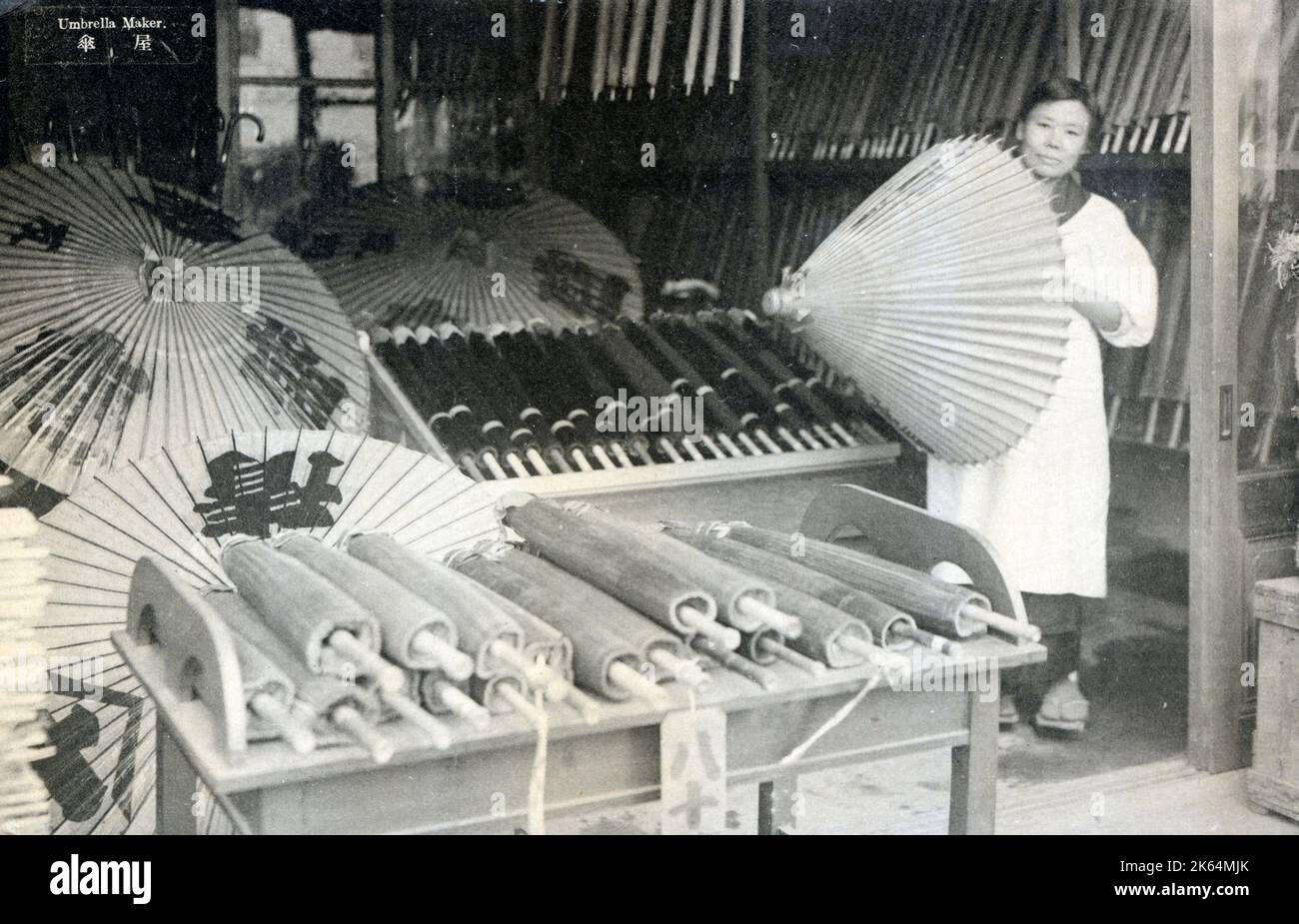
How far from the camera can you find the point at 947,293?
3.54 metres

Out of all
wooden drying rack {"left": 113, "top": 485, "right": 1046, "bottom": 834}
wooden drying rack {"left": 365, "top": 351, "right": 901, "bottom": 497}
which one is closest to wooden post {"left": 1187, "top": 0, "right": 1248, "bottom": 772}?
wooden drying rack {"left": 365, "top": 351, "right": 901, "bottom": 497}

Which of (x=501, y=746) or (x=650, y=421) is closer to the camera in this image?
(x=501, y=746)

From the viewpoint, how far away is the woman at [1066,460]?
4.03m

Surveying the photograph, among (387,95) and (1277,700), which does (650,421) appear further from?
(1277,700)

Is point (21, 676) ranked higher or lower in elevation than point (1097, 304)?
lower

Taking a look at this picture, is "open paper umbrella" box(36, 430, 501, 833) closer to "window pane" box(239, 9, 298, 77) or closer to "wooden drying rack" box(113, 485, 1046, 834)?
"wooden drying rack" box(113, 485, 1046, 834)

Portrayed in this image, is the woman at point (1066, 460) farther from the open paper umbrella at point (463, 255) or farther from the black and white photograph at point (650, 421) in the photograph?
the open paper umbrella at point (463, 255)

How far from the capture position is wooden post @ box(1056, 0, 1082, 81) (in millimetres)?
4086

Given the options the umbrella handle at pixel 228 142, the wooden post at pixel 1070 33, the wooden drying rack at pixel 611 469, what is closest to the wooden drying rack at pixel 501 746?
the wooden drying rack at pixel 611 469

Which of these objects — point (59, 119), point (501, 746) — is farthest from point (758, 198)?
point (501, 746)

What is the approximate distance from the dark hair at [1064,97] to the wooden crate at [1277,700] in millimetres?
1316

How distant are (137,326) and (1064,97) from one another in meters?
2.45
